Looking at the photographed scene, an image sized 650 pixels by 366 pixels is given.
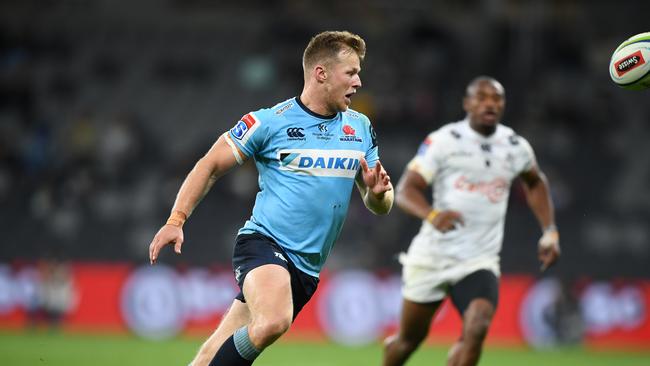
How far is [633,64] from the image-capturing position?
7598 millimetres

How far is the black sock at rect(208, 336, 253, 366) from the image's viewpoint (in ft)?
21.1

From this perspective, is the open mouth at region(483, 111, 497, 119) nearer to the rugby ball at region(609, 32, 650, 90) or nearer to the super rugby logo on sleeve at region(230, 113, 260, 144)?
the rugby ball at region(609, 32, 650, 90)

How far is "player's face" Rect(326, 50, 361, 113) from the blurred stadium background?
6.84 meters

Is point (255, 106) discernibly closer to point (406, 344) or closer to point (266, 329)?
point (406, 344)

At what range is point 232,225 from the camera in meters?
19.3

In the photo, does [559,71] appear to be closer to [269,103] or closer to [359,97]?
[359,97]

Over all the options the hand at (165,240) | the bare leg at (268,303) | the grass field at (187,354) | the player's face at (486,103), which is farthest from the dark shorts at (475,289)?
the grass field at (187,354)

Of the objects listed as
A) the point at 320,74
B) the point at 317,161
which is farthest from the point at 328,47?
the point at 317,161

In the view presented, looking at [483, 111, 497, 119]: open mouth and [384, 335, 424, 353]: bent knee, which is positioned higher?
[483, 111, 497, 119]: open mouth

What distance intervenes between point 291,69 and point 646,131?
7811 millimetres

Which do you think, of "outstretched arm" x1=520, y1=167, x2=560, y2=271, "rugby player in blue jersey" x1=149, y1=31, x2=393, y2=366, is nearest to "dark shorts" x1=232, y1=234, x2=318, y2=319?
"rugby player in blue jersey" x1=149, y1=31, x2=393, y2=366

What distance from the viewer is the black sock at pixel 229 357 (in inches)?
253

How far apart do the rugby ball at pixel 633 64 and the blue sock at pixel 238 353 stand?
3.40 metres

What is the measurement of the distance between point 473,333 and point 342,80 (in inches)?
97.2
